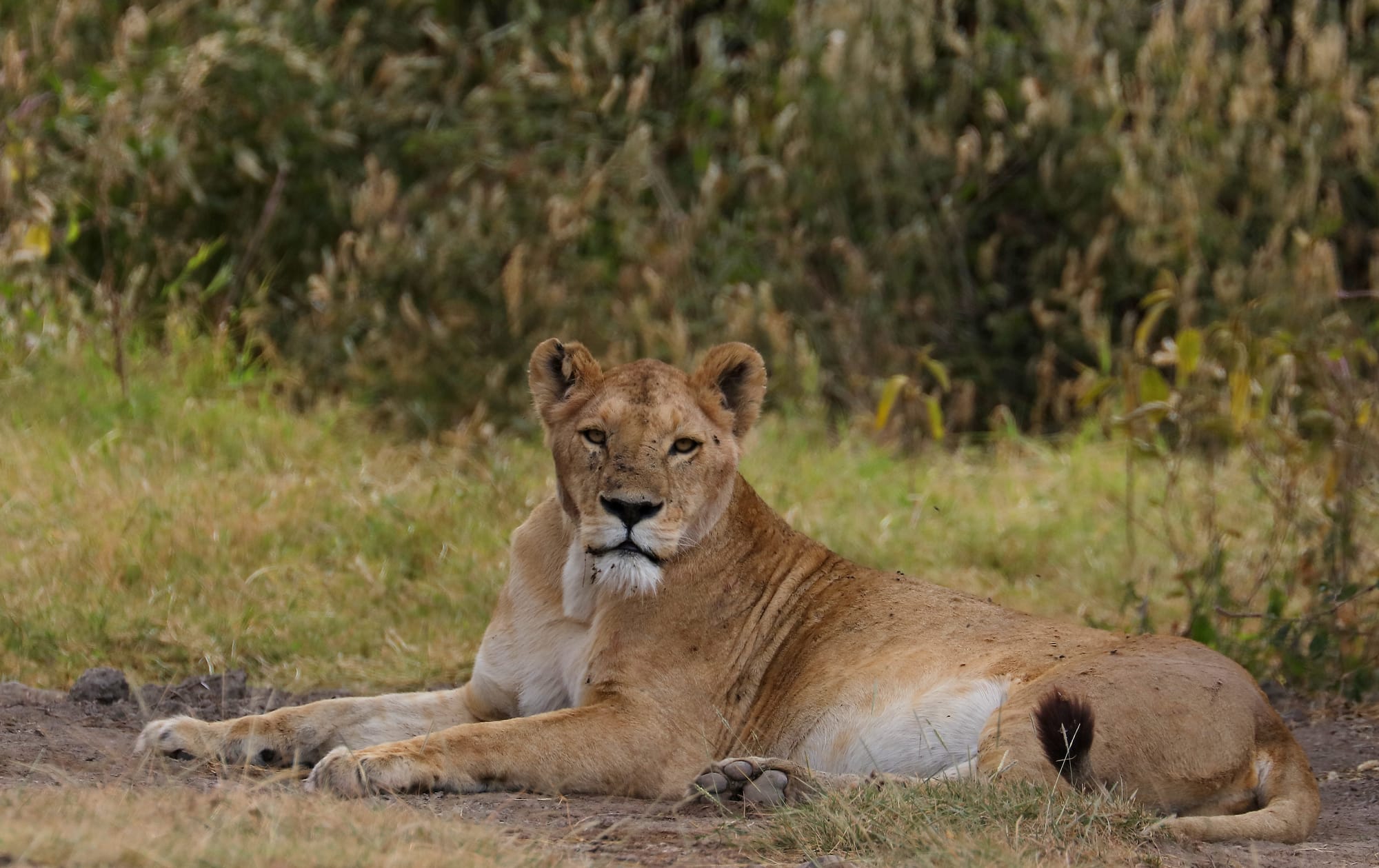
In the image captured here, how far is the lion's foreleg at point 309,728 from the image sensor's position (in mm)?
4090

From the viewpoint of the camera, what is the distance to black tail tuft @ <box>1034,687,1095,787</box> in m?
3.44

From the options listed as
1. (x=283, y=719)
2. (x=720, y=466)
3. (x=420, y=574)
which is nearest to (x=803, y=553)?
(x=720, y=466)

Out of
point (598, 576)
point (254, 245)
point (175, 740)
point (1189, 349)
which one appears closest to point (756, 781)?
point (598, 576)

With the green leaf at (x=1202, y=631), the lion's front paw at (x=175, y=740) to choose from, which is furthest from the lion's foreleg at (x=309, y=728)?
the green leaf at (x=1202, y=631)

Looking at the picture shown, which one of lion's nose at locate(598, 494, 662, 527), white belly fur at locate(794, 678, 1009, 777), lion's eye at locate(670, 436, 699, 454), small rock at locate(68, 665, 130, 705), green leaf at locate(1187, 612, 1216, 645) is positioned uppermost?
lion's eye at locate(670, 436, 699, 454)

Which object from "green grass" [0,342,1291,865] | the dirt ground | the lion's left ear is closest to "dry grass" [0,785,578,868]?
the dirt ground

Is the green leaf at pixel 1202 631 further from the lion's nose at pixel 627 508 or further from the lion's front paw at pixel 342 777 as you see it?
the lion's front paw at pixel 342 777

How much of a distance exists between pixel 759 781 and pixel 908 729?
0.49m

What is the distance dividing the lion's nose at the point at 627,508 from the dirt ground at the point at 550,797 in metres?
0.67

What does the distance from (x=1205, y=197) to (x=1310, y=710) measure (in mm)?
4441

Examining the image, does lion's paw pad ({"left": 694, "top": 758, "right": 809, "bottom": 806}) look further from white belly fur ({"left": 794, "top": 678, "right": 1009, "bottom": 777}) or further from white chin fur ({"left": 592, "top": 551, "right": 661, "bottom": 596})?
white chin fur ({"left": 592, "top": 551, "right": 661, "bottom": 596})

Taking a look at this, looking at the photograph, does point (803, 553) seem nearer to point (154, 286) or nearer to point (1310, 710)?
point (1310, 710)

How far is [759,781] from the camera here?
12.1 feet

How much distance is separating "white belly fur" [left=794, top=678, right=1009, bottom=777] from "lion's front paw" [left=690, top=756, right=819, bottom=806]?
0.31m
